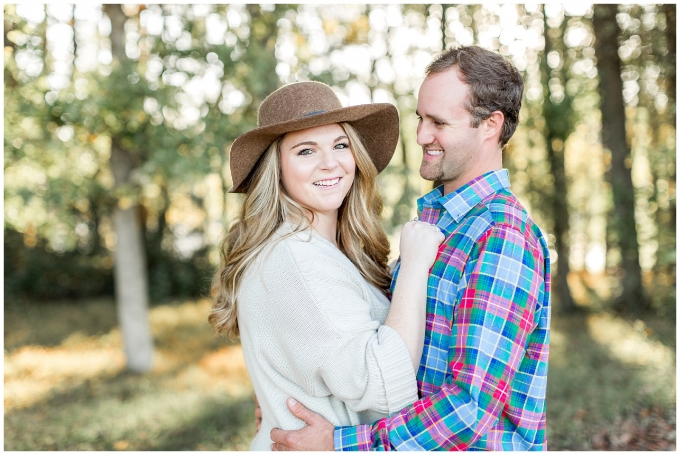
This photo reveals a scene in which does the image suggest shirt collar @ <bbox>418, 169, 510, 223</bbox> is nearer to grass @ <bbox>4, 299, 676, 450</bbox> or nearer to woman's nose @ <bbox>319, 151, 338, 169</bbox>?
woman's nose @ <bbox>319, 151, 338, 169</bbox>

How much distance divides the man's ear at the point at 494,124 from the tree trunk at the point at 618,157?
892cm

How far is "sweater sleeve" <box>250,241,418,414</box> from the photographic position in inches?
76.7

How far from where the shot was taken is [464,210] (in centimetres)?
220

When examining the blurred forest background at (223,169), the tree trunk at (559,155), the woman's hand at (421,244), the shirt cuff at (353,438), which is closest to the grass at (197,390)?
the blurred forest background at (223,169)

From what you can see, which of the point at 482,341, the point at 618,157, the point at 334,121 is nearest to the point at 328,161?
the point at 334,121

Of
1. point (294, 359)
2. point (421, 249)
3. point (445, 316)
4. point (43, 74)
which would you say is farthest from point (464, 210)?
point (43, 74)

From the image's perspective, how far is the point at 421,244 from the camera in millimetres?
2127

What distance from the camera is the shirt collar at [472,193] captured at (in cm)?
220

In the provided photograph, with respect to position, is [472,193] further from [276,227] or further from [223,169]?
[223,169]

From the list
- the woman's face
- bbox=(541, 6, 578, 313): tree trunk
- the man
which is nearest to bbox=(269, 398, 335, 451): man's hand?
the man

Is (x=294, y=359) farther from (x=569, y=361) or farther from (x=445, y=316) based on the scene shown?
(x=569, y=361)

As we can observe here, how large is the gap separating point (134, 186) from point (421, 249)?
6.80 metres

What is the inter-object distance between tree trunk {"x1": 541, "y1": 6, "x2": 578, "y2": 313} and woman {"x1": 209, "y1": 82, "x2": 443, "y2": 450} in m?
8.22

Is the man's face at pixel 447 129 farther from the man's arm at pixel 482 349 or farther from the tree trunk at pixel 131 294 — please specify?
the tree trunk at pixel 131 294
